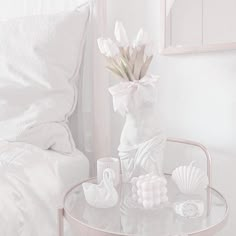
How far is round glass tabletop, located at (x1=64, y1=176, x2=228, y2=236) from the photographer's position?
0.81 m

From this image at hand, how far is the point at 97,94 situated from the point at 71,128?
0.22 meters

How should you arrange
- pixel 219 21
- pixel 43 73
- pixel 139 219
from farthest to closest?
pixel 43 73
pixel 219 21
pixel 139 219

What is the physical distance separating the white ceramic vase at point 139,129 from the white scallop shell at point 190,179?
8 centimetres

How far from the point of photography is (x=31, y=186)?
102 cm

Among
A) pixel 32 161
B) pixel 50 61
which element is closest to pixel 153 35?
pixel 50 61

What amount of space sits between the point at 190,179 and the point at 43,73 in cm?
74

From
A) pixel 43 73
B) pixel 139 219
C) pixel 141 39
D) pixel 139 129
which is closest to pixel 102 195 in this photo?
pixel 139 219

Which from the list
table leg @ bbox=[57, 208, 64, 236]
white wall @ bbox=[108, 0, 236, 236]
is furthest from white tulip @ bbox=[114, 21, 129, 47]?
table leg @ bbox=[57, 208, 64, 236]

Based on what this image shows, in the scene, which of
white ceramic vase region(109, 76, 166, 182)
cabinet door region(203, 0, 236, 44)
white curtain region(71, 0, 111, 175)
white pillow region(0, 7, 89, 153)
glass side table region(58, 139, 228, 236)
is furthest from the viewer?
white curtain region(71, 0, 111, 175)

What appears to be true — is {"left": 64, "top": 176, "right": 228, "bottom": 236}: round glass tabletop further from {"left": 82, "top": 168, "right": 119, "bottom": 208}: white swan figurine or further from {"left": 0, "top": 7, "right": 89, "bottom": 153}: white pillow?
{"left": 0, "top": 7, "right": 89, "bottom": 153}: white pillow

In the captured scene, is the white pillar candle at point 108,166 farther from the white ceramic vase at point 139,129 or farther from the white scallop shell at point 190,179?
the white scallop shell at point 190,179

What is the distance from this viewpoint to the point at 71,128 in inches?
59.4

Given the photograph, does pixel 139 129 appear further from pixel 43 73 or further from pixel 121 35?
pixel 43 73

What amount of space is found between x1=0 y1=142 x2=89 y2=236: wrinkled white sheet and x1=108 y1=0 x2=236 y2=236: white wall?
46 centimetres
